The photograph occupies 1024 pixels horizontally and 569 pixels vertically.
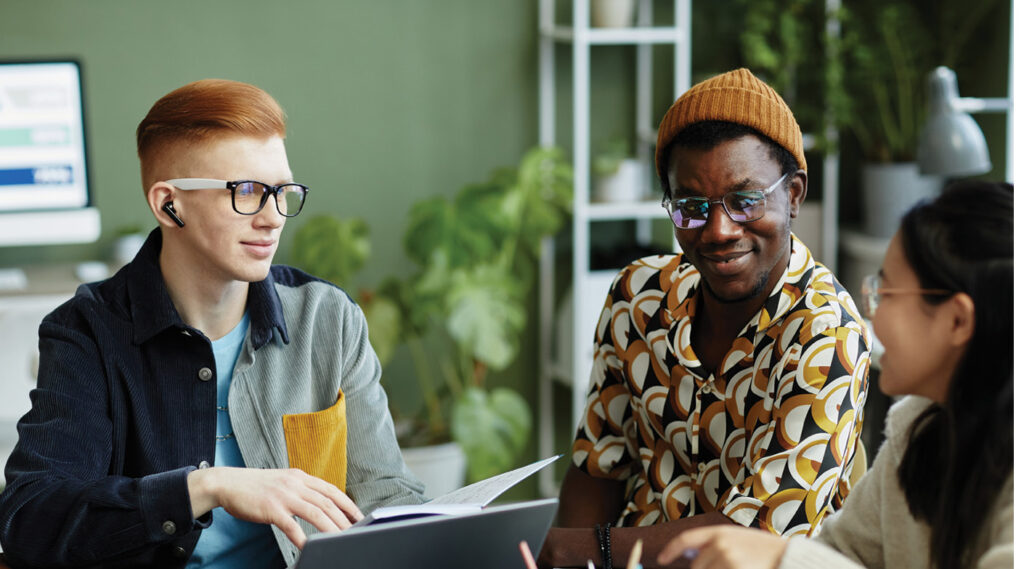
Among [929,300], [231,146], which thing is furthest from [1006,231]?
[231,146]

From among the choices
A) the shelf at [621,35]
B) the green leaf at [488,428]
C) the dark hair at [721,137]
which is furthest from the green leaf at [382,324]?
the dark hair at [721,137]

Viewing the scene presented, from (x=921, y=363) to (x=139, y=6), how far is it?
264cm

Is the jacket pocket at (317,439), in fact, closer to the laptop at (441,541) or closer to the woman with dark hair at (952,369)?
the laptop at (441,541)

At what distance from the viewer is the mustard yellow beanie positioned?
1307 mm

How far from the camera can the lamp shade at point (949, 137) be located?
2.08 metres

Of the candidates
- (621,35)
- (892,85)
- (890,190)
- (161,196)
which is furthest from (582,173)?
(161,196)

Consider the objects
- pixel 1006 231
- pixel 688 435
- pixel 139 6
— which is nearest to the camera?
pixel 1006 231

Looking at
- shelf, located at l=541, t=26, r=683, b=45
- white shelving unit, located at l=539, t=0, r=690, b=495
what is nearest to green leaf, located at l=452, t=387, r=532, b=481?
white shelving unit, located at l=539, t=0, r=690, b=495

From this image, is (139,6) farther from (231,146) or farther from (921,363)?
(921,363)

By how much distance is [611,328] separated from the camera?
1.54 meters

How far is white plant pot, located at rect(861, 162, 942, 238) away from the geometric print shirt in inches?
72.4

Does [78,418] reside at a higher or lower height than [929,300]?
lower

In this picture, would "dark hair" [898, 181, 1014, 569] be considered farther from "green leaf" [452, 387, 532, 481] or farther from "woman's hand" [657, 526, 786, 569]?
"green leaf" [452, 387, 532, 481]

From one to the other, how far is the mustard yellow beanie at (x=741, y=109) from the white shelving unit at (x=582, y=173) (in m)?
1.59
